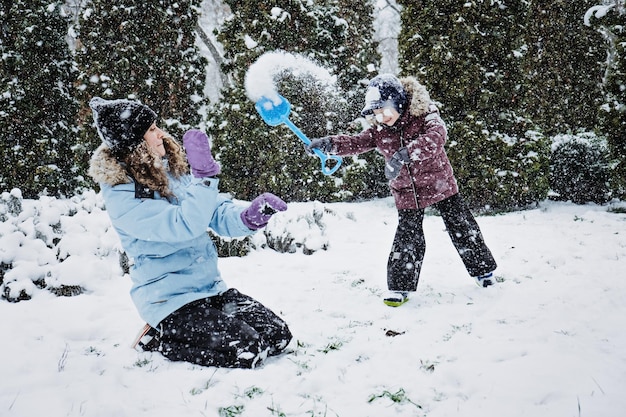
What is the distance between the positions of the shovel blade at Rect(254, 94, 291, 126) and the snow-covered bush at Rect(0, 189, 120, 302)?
83.9 inches

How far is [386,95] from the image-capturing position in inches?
127

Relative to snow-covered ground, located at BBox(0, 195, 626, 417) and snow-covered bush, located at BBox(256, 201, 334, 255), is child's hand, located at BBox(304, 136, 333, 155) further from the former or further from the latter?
snow-covered bush, located at BBox(256, 201, 334, 255)

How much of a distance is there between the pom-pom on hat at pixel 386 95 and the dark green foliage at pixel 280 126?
13.5 ft

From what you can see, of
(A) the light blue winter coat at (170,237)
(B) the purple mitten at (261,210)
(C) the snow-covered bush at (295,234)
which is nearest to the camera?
(A) the light blue winter coat at (170,237)

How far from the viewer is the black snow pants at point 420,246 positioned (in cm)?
328

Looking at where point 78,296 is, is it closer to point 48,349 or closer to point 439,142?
point 48,349

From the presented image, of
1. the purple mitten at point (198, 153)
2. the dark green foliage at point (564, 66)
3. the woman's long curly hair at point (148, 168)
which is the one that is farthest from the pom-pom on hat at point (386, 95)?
the dark green foliage at point (564, 66)

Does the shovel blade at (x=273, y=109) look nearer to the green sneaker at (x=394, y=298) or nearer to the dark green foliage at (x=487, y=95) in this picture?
the green sneaker at (x=394, y=298)

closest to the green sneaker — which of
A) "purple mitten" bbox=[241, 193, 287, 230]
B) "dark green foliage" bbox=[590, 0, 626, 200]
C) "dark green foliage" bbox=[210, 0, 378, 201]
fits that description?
"purple mitten" bbox=[241, 193, 287, 230]

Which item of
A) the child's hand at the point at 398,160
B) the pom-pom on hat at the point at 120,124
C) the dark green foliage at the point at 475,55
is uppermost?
the dark green foliage at the point at 475,55

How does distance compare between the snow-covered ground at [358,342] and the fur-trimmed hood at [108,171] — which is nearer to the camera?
the snow-covered ground at [358,342]

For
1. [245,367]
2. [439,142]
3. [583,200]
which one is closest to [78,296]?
[245,367]

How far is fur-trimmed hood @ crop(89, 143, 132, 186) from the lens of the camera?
2348 mm

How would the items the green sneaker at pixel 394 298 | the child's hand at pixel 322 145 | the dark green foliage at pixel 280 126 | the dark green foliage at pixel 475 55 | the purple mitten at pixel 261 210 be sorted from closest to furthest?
the purple mitten at pixel 261 210, the green sneaker at pixel 394 298, the child's hand at pixel 322 145, the dark green foliage at pixel 475 55, the dark green foliage at pixel 280 126
